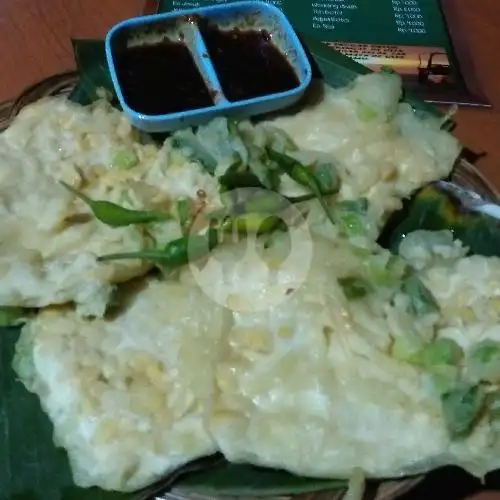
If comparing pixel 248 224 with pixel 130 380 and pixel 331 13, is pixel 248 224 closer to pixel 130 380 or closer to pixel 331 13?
pixel 130 380

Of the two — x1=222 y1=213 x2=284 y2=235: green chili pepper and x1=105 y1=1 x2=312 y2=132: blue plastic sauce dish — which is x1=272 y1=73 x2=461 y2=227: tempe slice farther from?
x1=222 y1=213 x2=284 y2=235: green chili pepper

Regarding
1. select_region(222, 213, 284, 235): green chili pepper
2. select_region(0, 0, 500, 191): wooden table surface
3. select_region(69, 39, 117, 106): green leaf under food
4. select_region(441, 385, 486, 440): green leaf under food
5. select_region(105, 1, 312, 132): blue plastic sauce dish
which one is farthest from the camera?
select_region(0, 0, 500, 191): wooden table surface

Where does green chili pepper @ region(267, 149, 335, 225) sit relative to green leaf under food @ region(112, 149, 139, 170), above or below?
below

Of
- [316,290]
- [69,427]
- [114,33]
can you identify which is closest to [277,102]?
[114,33]

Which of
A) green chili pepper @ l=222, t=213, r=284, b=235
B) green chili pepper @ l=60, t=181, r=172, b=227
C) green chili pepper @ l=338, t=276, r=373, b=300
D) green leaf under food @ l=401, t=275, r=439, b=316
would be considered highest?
green chili pepper @ l=60, t=181, r=172, b=227

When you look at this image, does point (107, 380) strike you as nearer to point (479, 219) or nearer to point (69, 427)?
point (69, 427)

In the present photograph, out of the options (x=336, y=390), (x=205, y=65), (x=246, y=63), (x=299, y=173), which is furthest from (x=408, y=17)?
(x=336, y=390)

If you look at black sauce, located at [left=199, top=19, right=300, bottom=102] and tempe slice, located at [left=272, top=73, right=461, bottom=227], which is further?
black sauce, located at [left=199, top=19, right=300, bottom=102]

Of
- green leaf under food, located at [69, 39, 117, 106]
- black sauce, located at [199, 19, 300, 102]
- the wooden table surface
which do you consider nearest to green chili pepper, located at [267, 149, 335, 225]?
black sauce, located at [199, 19, 300, 102]

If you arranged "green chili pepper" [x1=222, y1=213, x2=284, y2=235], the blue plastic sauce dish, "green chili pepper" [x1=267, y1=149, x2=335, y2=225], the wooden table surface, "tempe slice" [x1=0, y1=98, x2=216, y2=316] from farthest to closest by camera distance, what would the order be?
the wooden table surface
the blue plastic sauce dish
"green chili pepper" [x1=267, y1=149, x2=335, y2=225]
"green chili pepper" [x1=222, y1=213, x2=284, y2=235]
"tempe slice" [x1=0, y1=98, x2=216, y2=316]
